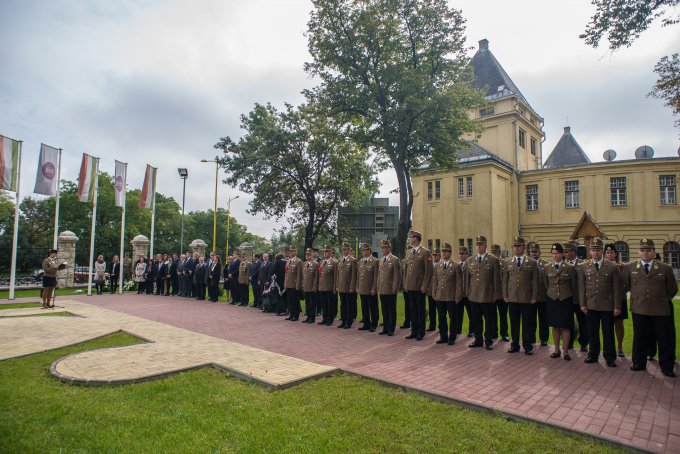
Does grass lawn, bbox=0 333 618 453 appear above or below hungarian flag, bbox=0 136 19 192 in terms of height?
below

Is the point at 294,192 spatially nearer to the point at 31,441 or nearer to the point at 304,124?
the point at 304,124

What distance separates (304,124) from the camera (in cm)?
2567

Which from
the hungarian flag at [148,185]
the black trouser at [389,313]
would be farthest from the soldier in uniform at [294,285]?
the hungarian flag at [148,185]

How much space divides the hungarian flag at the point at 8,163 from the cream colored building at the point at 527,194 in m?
23.9

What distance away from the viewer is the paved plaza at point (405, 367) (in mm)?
4508

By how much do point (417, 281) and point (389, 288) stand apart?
672 millimetres

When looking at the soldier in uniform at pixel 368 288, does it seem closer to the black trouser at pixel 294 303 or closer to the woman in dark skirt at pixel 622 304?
the black trouser at pixel 294 303

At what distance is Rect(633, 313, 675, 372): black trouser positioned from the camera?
242 inches

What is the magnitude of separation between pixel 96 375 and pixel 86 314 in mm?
7862

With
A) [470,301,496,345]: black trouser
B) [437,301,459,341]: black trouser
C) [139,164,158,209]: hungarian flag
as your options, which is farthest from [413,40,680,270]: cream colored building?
[470,301,496,345]: black trouser

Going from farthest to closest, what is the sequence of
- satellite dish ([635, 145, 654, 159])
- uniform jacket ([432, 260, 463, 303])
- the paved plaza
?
satellite dish ([635, 145, 654, 159]) → uniform jacket ([432, 260, 463, 303]) → the paved plaza

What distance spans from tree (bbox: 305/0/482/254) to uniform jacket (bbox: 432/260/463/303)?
29.5 feet

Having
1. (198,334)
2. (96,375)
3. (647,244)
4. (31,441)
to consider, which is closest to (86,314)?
(198,334)

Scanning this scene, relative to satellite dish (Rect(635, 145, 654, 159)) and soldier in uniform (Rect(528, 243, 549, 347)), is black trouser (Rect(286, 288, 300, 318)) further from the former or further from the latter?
satellite dish (Rect(635, 145, 654, 159))
